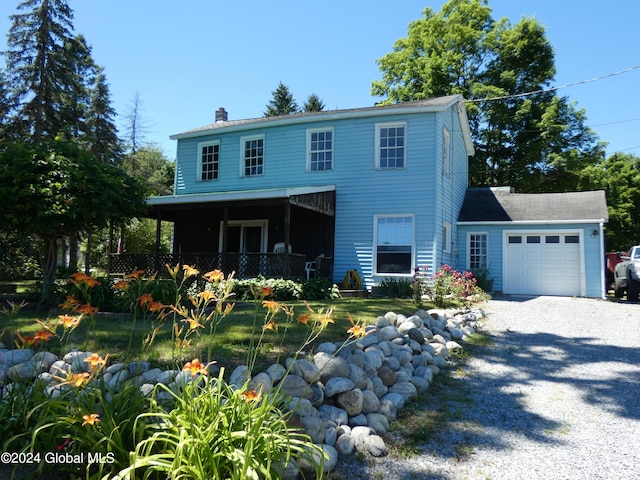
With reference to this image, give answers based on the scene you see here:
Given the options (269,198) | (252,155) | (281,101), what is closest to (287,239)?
(269,198)

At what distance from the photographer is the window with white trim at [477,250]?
48.7 ft

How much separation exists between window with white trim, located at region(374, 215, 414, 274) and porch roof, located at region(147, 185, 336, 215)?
1638 mm

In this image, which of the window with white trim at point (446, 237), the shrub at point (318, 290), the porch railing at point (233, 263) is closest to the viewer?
the shrub at point (318, 290)

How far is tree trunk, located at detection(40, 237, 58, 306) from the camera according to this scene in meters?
7.39

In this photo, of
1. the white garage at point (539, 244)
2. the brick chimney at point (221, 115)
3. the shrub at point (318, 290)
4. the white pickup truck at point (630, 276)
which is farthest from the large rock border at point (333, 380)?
the brick chimney at point (221, 115)

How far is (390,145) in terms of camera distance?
529 inches

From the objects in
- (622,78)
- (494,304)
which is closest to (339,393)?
(494,304)

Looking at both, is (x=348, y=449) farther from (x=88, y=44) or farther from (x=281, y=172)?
Answer: (x=88, y=44)

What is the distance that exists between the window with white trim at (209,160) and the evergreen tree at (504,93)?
1343cm

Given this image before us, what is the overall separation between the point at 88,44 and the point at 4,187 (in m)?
22.2

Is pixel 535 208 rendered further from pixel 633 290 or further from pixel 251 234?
pixel 251 234

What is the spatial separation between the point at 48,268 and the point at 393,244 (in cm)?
884

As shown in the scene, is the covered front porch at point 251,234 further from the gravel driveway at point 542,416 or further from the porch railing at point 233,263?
the gravel driveway at point 542,416

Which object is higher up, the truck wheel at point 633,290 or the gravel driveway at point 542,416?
the truck wheel at point 633,290
